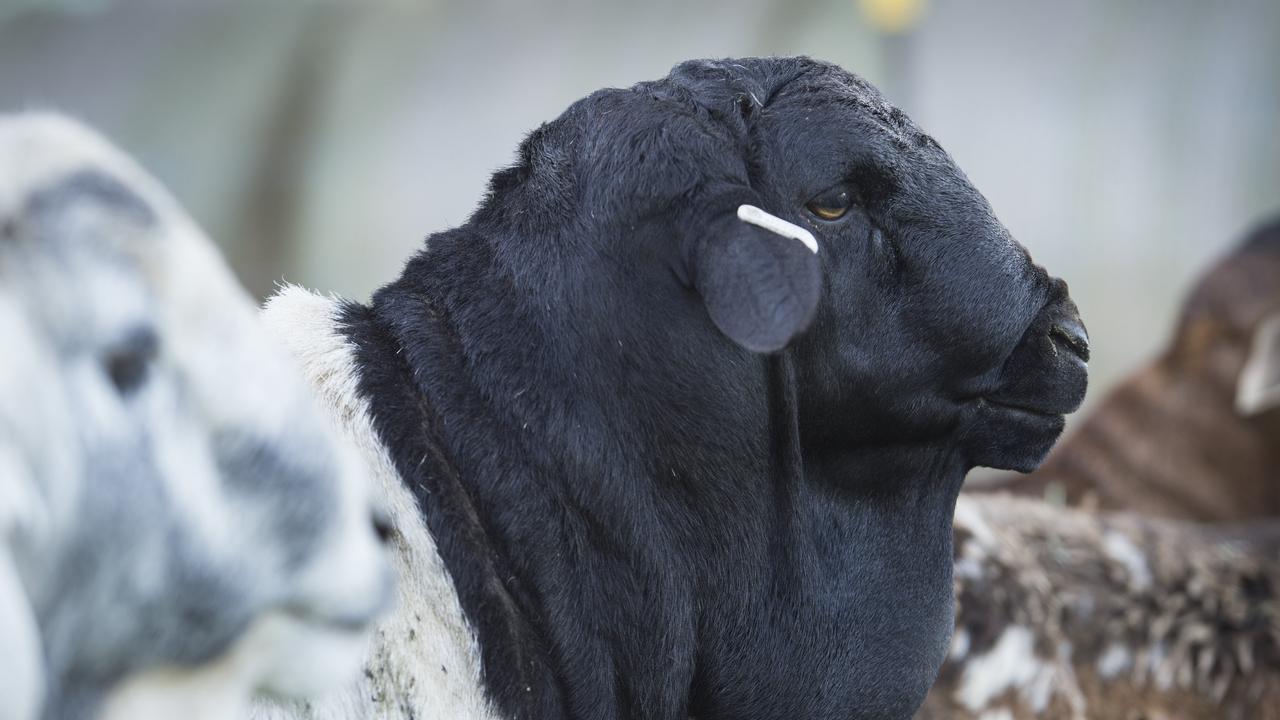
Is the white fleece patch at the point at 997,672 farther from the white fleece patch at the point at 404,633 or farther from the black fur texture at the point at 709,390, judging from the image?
the white fleece patch at the point at 404,633

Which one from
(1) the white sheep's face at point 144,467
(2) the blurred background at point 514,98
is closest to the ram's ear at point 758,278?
(1) the white sheep's face at point 144,467

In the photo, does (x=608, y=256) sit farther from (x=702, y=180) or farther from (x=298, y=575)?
(x=298, y=575)

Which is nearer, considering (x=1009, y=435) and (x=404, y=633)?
(x=404, y=633)

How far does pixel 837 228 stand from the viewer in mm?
1936

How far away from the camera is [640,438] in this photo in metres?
1.87

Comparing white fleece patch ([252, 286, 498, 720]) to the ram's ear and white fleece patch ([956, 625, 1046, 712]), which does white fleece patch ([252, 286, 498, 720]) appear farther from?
white fleece patch ([956, 625, 1046, 712])

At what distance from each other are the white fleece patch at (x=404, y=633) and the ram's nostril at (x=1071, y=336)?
41.9 inches

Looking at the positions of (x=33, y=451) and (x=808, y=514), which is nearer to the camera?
(x=33, y=451)

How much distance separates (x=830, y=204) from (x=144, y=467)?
3.68 feet

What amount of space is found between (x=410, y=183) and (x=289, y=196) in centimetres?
69

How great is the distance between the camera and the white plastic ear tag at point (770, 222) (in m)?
1.80

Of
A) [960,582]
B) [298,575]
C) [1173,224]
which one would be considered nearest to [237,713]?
[298,575]

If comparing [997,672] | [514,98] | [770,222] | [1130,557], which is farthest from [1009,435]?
[514,98]

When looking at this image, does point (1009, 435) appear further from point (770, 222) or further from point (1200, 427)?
point (1200, 427)
